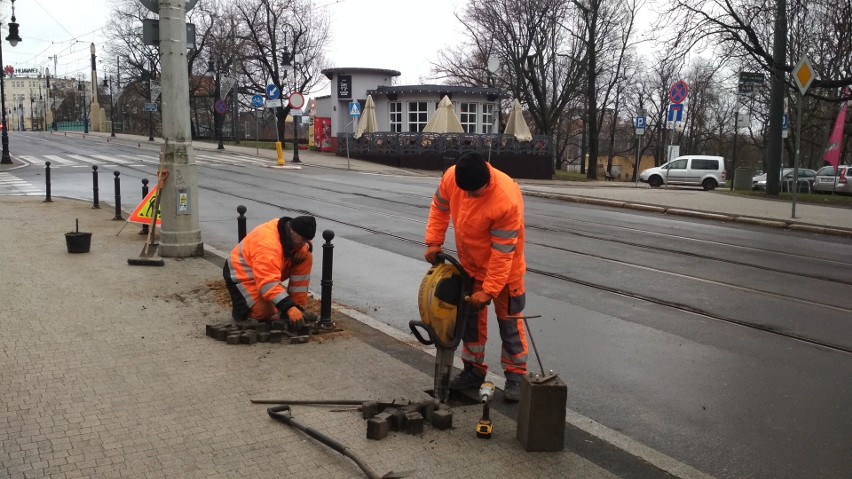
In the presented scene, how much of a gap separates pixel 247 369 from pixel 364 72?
122ft

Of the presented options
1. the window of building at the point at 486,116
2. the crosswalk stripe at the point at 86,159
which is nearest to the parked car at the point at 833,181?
the window of building at the point at 486,116

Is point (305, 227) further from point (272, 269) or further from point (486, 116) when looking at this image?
point (486, 116)

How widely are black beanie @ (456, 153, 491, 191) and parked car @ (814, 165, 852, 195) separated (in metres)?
34.5

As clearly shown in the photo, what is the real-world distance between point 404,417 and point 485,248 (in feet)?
4.08

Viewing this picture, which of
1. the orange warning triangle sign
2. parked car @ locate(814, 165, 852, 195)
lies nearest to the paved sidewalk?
the orange warning triangle sign

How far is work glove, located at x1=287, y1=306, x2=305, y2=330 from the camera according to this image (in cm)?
603

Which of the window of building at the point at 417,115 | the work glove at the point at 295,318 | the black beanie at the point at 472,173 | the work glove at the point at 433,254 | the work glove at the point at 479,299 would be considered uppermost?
the window of building at the point at 417,115

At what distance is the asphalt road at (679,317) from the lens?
15.5 ft

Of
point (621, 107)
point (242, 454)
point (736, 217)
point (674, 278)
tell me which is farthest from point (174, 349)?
point (621, 107)

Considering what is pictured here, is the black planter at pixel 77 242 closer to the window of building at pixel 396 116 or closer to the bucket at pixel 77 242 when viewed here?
the bucket at pixel 77 242

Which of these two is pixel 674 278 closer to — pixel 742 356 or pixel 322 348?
pixel 742 356

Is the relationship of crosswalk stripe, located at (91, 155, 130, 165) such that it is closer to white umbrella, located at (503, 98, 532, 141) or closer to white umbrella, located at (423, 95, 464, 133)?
white umbrella, located at (423, 95, 464, 133)

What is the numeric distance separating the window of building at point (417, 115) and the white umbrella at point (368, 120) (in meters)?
2.72

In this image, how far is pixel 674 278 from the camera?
976 cm
